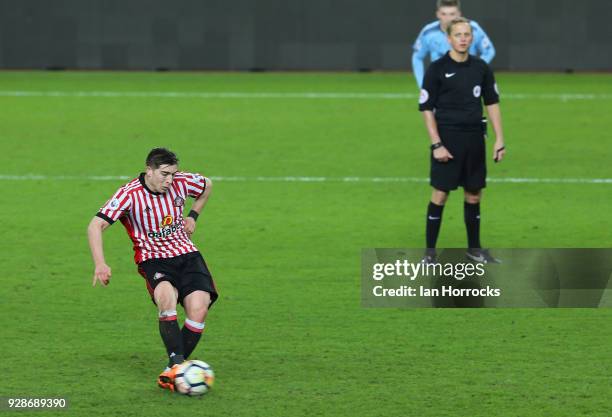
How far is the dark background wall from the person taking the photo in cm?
2417

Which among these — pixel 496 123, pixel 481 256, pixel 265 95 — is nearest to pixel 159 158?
pixel 496 123

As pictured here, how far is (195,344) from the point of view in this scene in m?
8.12

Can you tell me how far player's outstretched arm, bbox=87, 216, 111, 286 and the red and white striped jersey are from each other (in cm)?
7

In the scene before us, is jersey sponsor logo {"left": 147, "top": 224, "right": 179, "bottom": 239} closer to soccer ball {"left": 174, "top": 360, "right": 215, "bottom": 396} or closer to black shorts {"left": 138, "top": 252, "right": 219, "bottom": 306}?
black shorts {"left": 138, "top": 252, "right": 219, "bottom": 306}

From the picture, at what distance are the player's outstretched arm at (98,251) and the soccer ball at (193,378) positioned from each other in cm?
67

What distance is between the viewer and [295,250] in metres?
11.9

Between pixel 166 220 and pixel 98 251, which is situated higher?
pixel 166 220

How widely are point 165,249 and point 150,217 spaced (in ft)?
0.70

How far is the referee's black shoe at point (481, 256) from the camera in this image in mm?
11219

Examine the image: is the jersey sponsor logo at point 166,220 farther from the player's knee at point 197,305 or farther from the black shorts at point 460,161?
the black shorts at point 460,161

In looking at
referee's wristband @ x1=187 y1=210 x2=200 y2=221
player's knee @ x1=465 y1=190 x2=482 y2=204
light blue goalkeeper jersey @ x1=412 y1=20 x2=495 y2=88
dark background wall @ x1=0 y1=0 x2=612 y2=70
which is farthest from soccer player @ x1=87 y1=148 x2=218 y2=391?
dark background wall @ x1=0 y1=0 x2=612 y2=70

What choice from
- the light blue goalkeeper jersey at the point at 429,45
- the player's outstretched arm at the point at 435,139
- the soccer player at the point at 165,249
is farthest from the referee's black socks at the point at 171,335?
the light blue goalkeeper jersey at the point at 429,45

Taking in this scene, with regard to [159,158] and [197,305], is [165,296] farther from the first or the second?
[159,158]

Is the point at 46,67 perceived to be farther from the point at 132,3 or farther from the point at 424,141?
the point at 424,141
